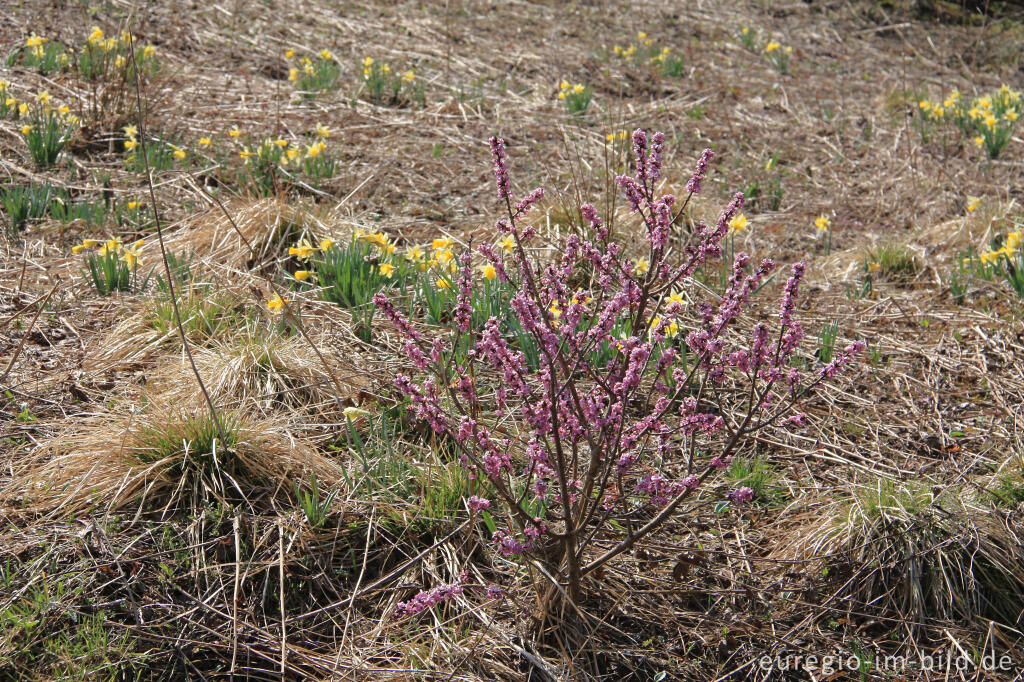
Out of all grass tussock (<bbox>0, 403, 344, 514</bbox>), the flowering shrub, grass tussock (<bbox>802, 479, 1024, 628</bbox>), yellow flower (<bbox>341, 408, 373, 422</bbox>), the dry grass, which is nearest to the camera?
the flowering shrub

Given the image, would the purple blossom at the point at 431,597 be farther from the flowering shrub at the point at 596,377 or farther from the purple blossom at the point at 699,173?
the purple blossom at the point at 699,173

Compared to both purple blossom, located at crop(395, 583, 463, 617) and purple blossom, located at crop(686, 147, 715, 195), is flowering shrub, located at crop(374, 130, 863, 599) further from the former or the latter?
purple blossom, located at crop(395, 583, 463, 617)

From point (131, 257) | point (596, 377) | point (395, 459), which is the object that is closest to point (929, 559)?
point (596, 377)

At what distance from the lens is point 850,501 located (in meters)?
2.89

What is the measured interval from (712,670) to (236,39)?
724 centimetres

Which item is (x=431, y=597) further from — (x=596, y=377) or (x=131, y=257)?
(x=131, y=257)

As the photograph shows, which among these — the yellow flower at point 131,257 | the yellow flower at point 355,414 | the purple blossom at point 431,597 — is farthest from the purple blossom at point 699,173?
the yellow flower at point 131,257

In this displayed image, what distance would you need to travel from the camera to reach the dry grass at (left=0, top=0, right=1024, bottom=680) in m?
2.50

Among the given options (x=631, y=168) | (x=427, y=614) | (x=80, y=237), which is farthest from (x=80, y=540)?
(x=631, y=168)

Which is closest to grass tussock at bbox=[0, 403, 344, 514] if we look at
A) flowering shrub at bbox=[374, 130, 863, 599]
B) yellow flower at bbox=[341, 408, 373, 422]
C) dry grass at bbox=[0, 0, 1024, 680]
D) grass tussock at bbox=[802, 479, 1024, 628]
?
dry grass at bbox=[0, 0, 1024, 680]

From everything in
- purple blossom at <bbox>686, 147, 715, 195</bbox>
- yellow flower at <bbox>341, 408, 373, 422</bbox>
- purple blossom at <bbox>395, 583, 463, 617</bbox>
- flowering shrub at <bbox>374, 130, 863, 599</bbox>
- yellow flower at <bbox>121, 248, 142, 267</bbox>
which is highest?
purple blossom at <bbox>686, 147, 715, 195</bbox>

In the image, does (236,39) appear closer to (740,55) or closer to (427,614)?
(740,55)

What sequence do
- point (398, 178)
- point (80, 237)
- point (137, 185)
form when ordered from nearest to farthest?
point (80, 237) < point (137, 185) < point (398, 178)

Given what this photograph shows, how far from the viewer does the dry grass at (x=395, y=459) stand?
2504 millimetres
